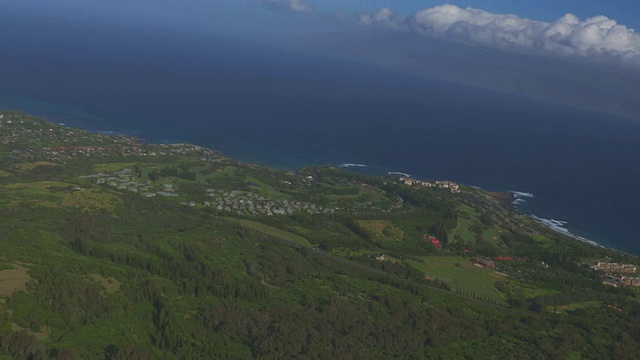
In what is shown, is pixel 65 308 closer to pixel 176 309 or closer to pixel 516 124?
pixel 176 309

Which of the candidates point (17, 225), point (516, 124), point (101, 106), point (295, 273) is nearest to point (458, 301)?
point (295, 273)

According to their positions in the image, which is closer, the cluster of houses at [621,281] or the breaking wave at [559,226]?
the cluster of houses at [621,281]

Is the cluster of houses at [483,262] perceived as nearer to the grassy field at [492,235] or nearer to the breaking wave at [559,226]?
the grassy field at [492,235]

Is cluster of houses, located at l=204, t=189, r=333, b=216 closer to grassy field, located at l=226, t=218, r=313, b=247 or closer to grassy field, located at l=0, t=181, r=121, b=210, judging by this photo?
grassy field, located at l=226, t=218, r=313, b=247

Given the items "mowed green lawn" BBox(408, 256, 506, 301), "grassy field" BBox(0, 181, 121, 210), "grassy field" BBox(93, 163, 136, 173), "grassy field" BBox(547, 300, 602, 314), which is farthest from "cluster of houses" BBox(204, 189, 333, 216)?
"grassy field" BBox(547, 300, 602, 314)

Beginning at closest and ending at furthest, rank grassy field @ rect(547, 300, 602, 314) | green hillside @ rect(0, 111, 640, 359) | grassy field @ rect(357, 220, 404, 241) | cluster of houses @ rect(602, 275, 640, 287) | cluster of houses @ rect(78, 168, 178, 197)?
green hillside @ rect(0, 111, 640, 359) → grassy field @ rect(547, 300, 602, 314) → cluster of houses @ rect(602, 275, 640, 287) → grassy field @ rect(357, 220, 404, 241) → cluster of houses @ rect(78, 168, 178, 197)

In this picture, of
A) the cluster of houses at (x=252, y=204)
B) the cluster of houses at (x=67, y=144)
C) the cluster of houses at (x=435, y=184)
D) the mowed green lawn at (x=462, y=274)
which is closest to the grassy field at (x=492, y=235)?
the mowed green lawn at (x=462, y=274)

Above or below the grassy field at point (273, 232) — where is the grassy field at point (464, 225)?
above
